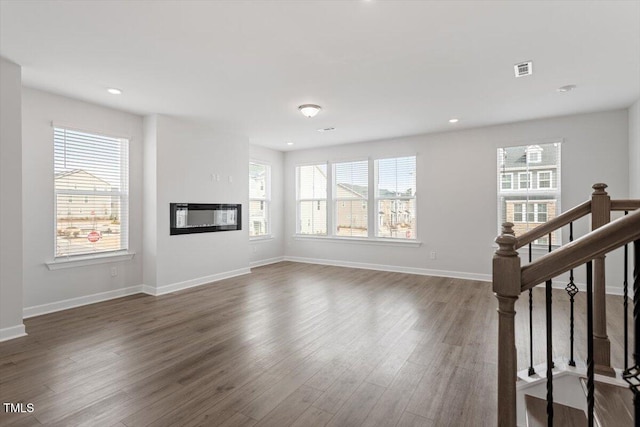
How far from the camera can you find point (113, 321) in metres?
3.72

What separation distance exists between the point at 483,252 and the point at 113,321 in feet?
18.7

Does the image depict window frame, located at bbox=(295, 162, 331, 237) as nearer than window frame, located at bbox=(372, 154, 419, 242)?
No

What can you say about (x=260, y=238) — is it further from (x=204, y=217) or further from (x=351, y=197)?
(x=351, y=197)

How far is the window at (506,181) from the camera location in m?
5.47

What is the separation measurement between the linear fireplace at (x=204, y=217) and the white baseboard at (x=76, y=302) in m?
1.08

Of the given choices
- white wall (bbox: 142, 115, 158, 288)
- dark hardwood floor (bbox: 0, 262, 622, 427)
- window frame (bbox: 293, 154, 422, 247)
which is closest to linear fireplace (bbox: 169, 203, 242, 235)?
white wall (bbox: 142, 115, 158, 288)

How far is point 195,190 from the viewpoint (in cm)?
546

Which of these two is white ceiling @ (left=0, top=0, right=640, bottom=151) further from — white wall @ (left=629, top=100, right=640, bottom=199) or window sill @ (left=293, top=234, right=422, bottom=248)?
window sill @ (left=293, top=234, right=422, bottom=248)

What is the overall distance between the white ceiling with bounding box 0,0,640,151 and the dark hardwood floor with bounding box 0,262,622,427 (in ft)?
9.05

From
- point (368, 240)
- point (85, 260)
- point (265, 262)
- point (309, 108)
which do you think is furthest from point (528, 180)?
point (85, 260)

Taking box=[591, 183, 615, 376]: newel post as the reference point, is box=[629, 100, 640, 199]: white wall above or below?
above

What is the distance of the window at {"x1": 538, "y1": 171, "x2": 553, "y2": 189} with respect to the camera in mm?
5210

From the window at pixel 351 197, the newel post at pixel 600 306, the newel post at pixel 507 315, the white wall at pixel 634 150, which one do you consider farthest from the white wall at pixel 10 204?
the white wall at pixel 634 150

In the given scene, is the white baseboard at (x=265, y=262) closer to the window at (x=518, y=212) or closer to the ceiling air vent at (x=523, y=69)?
the window at (x=518, y=212)
